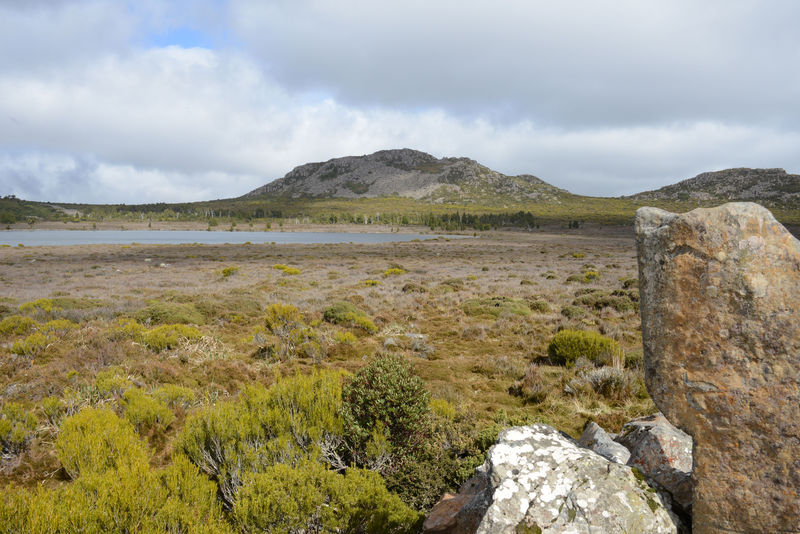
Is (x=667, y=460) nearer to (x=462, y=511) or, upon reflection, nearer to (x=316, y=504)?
(x=462, y=511)

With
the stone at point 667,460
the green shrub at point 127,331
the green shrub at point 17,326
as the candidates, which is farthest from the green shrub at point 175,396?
the stone at point 667,460

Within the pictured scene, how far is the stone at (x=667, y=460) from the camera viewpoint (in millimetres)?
3115

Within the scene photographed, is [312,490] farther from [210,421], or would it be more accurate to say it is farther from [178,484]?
[210,421]

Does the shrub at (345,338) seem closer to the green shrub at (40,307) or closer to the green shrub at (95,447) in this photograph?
the green shrub at (95,447)

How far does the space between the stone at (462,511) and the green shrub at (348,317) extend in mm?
9969

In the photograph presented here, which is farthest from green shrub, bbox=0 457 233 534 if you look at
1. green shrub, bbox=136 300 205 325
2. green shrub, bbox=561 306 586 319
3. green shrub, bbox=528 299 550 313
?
green shrub, bbox=528 299 550 313

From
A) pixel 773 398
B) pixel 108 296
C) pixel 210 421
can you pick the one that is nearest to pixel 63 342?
pixel 210 421

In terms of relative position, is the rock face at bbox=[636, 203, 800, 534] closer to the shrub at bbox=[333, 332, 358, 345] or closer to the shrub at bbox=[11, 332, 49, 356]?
the shrub at bbox=[333, 332, 358, 345]

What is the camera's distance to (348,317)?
48.9ft

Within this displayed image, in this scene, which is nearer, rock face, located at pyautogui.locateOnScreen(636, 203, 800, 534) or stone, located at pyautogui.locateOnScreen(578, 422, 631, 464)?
rock face, located at pyautogui.locateOnScreen(636, 203, 800, 534)

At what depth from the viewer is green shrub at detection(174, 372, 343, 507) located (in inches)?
183

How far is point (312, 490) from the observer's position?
11.9 feet

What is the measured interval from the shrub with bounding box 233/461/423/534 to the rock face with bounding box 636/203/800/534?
103 inches

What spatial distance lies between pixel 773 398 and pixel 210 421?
A: 5839 millimetres
